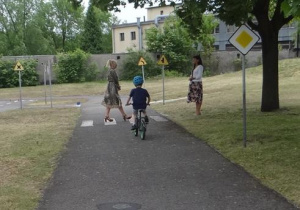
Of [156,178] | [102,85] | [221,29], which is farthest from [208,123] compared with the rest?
[221,29]

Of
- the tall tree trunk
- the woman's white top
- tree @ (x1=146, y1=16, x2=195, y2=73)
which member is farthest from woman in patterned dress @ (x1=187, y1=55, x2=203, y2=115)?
tree @ (x1=146, y1=16, x2=195, y2=73)

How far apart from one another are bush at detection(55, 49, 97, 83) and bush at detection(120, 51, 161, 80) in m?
2.96

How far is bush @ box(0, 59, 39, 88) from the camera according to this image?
40.8 m

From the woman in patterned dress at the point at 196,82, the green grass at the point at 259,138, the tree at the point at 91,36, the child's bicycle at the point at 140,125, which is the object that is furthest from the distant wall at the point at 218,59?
the tree at the point at 91,36

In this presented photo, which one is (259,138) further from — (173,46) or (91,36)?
(91,36)

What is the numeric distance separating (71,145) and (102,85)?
2934 centimetres

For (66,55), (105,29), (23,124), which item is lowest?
(23,124)

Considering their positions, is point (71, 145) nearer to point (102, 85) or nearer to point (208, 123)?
point (208, 123)

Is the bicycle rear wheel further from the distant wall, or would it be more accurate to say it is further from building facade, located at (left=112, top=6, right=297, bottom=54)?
building facade, located at (left=112, top=6, right=297, bottom=54)

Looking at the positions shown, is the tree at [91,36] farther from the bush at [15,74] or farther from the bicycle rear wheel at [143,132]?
the bicycle rear wheel at [143,132]

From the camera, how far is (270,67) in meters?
14.5

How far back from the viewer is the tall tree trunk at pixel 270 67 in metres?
14.4

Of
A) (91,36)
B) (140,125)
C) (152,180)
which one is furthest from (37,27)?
(152,180)

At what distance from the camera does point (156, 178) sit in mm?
6844
